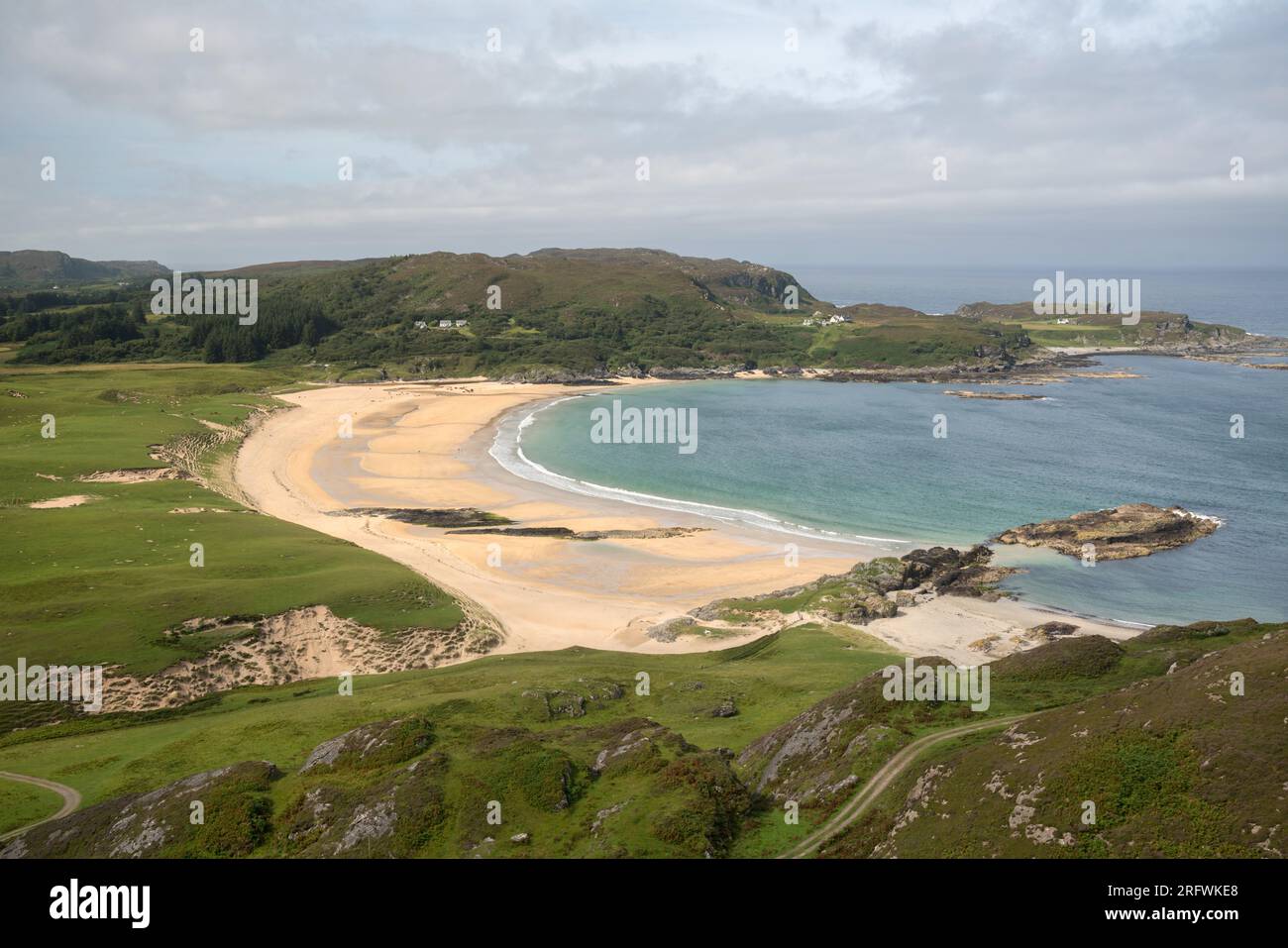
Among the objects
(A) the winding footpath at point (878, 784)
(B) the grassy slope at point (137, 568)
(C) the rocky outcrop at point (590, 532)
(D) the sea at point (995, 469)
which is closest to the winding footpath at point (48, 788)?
(B) the grassy slope at point (137, 568)

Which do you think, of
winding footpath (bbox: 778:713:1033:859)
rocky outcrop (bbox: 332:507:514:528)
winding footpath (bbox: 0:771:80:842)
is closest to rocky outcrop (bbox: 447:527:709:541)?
rocky outcrop (bbox: 332:507:514:528)

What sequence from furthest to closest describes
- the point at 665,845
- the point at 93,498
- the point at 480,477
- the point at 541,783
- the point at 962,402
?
the point at 962,402 < the point at 480,477 < the point at 93,498 < the point at 541,783 < the point at 665,845

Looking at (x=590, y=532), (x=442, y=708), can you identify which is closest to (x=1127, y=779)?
(x=442, y=708)

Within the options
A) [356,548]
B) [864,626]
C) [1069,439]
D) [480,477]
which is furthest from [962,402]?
[356,548]

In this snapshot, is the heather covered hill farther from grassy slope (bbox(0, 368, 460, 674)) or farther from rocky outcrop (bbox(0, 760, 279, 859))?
rocky outcrop (bbox(0, 760, 279, 859))

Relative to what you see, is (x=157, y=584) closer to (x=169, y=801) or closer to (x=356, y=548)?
(x=356, y=548)
